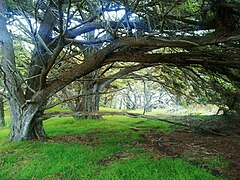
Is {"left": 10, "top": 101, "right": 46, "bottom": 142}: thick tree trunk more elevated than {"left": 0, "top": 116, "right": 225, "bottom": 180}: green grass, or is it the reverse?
{"left": 10, "top": 101, "right": 46, "bottom": 142}: thick tree trunk

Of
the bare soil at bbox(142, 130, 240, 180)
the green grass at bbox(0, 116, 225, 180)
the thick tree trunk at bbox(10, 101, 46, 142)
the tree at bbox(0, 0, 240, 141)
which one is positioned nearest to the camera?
the green grass at bbox(0, 116, 225, 180)

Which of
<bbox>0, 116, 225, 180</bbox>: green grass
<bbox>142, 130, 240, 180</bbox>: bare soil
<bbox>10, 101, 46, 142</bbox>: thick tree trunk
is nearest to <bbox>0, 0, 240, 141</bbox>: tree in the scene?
<bbox>10, 101, 46, 142</bbox>: thick tree trunk

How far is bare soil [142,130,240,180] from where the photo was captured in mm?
4664

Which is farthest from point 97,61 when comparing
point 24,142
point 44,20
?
point 24,142

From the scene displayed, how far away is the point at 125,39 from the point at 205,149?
120 inches

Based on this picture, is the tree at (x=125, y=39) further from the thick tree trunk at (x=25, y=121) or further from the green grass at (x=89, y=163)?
the green grass at (x=89, y=163)

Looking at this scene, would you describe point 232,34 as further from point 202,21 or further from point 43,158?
point 43,158

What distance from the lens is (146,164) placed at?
4746mm

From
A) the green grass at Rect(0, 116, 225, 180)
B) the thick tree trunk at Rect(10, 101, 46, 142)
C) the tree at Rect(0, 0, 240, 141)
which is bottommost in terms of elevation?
the green grass at Rect(0, 116, 225, 180)

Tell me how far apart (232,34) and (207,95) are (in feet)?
10.9

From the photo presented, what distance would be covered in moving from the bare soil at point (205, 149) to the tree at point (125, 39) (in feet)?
3.49

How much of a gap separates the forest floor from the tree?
4.22 feet

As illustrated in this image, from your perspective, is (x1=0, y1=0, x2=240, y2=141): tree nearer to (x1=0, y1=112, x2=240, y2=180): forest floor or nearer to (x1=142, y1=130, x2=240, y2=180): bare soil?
(x1=142, y1=130, x2=240, y2=180): bare soil

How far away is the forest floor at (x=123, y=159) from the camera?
4398 mm
